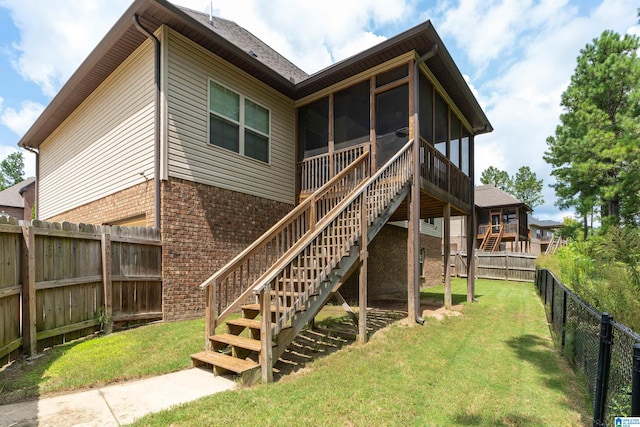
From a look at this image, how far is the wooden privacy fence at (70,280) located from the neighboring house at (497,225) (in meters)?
24.4

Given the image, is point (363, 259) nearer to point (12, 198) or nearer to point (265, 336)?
point (265, 336)

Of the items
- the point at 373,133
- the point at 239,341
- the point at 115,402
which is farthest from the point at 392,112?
the point at 115,402

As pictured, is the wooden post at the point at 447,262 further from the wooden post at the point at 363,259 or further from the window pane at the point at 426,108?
the wooden post at the point at 363,259

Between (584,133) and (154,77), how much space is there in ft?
65.6

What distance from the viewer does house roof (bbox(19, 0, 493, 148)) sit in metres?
6.48

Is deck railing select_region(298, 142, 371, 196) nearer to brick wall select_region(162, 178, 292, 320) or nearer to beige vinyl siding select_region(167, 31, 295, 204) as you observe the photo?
beige vinyl siding select_region(167, 31, 295, 204)

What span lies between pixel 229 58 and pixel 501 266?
737 inches

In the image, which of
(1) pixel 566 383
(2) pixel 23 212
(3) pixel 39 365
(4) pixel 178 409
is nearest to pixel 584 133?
(1) pixel 566 383

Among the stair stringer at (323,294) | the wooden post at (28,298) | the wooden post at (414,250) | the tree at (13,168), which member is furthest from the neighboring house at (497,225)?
the tree at (13,168)

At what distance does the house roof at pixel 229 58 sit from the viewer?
255 inches

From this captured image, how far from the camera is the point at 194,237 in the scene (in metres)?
6.98

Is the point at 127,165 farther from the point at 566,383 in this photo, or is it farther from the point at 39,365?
the point at 566,383

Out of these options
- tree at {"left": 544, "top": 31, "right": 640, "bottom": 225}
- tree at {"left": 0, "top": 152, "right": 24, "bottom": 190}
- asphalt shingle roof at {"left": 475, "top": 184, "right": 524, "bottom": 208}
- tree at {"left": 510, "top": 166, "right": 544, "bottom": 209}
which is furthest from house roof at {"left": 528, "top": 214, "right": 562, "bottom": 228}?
tree at {"left": 0, "top": 152, "right": 24, "bottom": 190}

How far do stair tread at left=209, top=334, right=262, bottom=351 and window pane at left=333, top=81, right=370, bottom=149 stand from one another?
6159 mm
